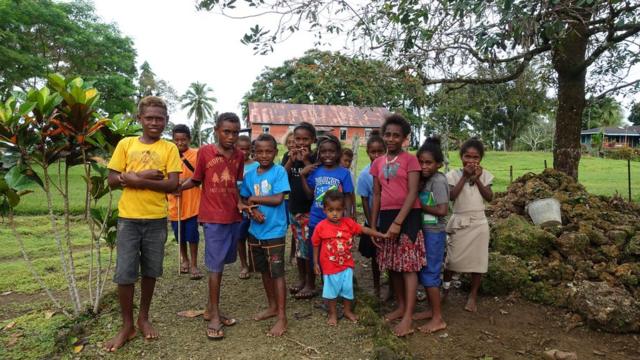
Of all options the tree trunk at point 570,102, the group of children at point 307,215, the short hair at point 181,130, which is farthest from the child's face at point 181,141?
the tree trunk at point 570,102

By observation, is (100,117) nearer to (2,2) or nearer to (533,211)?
(533,211)

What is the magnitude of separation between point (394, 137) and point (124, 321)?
8.21 ft

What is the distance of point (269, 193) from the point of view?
11.1 ft

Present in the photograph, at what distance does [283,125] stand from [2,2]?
903 inches

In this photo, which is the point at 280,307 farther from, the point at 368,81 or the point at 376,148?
the point at 368,81

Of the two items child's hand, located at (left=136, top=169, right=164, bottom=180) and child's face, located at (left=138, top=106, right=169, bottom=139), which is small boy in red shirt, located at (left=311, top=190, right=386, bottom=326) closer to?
child's hand, located at (left=136, top=169, right=164, bottom=180)

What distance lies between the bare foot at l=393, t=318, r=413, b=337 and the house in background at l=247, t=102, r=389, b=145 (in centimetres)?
3137

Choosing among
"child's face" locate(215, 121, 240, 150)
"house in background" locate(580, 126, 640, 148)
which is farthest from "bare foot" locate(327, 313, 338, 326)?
"house in background" locate(580, 126, 640, 148)

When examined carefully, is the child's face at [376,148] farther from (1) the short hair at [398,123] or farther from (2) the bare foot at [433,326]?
(2) the bare foot at [433,326]

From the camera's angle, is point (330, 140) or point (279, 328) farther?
point (330, 140)

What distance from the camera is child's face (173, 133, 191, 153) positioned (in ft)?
15.5

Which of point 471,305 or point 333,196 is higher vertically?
point 333,196

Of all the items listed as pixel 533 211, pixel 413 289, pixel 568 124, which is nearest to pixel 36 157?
pixel 413 289

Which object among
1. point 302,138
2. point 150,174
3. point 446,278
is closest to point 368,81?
point 302,138
